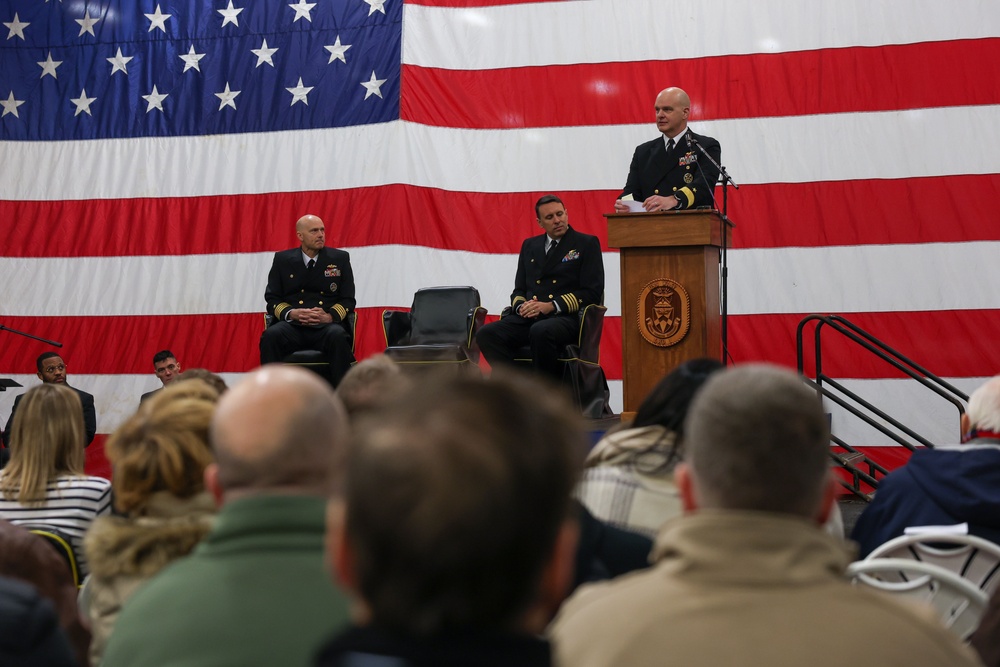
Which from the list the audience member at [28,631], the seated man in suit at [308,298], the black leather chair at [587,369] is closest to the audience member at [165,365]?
the seated man in suit at [308,298]

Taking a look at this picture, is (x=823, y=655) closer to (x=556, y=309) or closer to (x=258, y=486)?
(x=258, y=486)

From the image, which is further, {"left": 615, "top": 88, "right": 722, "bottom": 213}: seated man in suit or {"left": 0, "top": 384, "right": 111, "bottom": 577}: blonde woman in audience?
{"left": 615, "top": 88, "right": 722, "bottom": 213}: seated man in suit

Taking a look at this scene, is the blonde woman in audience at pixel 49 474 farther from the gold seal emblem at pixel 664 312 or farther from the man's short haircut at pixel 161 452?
the gold seal emblem at pixel 664 312

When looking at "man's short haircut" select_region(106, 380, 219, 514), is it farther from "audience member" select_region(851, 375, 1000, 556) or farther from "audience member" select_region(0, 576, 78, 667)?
"audience member" select_region(851, 375, 1000, 556)

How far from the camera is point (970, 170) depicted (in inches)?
250

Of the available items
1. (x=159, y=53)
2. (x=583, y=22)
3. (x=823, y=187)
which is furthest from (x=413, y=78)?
(x=823, y=187)

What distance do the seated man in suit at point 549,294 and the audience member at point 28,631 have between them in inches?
171

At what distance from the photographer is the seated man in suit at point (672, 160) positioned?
5375mm

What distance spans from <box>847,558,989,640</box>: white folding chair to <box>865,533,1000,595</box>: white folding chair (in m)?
0.13

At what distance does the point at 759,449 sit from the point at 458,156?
6.17 meters

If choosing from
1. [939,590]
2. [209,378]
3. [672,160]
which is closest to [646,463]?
[939,590]

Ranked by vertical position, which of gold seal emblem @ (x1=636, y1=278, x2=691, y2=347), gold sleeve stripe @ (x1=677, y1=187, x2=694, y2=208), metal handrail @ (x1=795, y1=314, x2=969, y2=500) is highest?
gold sleeve stripe @ (x1=677, y1=187, x2=694, y2=208)

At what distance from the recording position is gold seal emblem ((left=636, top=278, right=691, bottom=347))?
4.79 metres

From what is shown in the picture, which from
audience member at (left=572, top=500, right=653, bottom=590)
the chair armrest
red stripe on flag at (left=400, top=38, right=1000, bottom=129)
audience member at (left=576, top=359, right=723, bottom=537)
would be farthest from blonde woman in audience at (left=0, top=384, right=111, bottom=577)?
red stripe on flag at (left=400, top=38, right=1000, bottom=129)
